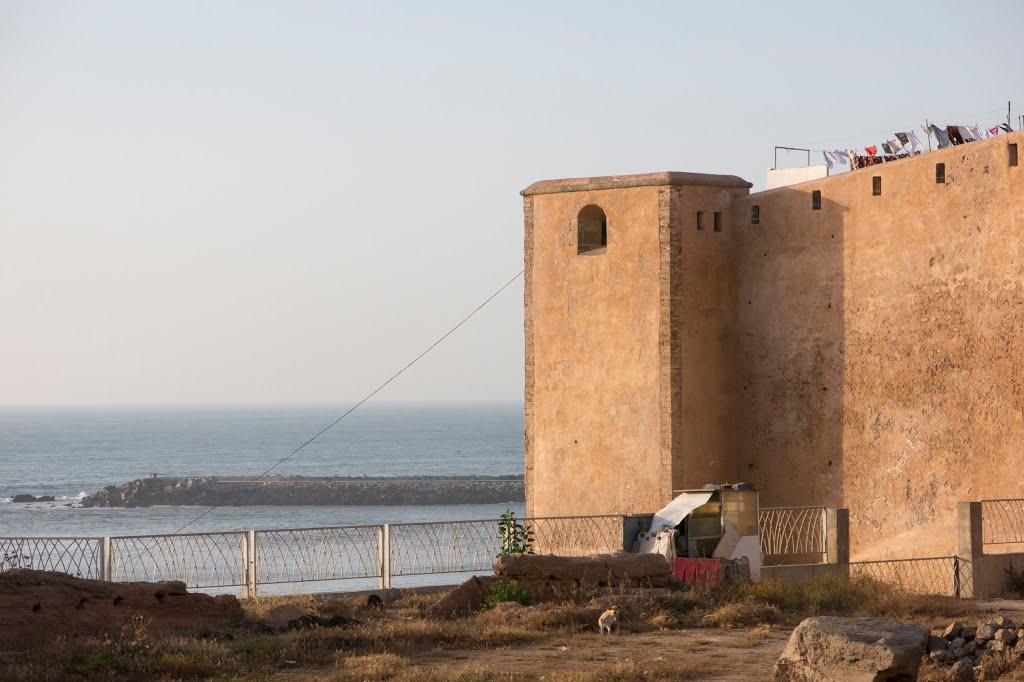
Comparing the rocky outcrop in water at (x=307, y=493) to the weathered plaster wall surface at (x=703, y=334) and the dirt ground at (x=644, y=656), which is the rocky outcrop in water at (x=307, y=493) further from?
the dirt ground at (x=644, y=656)

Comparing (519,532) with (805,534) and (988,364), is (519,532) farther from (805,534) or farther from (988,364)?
(988,364)

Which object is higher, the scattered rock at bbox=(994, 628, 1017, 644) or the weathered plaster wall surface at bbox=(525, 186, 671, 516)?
the weathered plaster wall surface at bbox=(525, 186, 671, 516)

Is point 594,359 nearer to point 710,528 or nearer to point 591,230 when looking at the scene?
point 591,230

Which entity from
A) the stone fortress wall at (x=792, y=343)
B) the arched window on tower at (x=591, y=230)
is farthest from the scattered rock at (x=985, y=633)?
the arched window on tower at (x=591, y=230)

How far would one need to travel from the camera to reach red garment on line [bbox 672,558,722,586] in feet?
50.1

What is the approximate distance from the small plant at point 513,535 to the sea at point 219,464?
4925cm

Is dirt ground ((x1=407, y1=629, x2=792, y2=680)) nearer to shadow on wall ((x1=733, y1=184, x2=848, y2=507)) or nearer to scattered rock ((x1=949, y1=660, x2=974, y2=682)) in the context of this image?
scattered rock ((x1=949, y1=660, x2=974, y2=682))

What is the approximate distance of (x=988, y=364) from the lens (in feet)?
62.2

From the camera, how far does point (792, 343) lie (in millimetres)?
21641

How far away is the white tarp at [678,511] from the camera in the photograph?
637 inches

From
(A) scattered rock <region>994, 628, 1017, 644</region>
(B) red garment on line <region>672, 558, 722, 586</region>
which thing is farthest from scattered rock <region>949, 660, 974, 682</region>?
(B) red garment on line <region>672, 558, 722, 586</region>

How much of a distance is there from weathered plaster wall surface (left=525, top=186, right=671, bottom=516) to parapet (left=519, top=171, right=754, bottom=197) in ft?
0.35

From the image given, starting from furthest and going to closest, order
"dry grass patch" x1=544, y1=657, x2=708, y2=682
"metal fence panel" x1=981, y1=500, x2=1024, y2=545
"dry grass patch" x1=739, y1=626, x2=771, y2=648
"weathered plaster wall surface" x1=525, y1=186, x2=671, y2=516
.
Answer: "weathered plaster wall surface" x1=525, y1=186, x2=671, y2=516 < "metal fence panel" x1=981, y1=500, x2=1024, y2=545 < "dry grass patch" x1=739, y1=626, x2=771, y2=648 < "dry grass patch" x1=544, y1=657, x2=708, y2=682

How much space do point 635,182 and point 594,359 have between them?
2.73m
